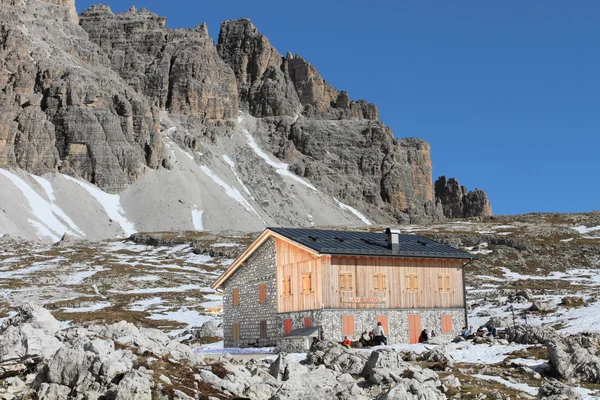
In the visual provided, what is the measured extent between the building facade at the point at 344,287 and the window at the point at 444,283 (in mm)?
64

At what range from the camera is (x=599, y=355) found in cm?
2909

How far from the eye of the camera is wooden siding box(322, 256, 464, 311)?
41625mm

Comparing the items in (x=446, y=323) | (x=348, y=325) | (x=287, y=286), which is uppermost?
(x=287, y=286)

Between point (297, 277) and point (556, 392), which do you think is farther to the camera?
point (297, 277)

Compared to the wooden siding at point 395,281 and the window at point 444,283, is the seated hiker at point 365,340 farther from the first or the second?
the window at point 444,283

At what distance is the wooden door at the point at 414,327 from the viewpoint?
43.6m

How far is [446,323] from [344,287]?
7878 mm

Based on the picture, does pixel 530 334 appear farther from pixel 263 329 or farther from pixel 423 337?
pixel 263 329

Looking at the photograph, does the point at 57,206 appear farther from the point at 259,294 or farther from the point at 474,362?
the point at 474,362

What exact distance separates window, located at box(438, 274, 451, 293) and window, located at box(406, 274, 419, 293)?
78.4 inches

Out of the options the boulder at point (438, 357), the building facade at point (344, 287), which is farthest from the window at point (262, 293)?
the boulder at point (438, 357)

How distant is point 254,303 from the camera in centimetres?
4709

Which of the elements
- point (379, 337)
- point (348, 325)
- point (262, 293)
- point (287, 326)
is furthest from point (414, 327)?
point (262, 293)

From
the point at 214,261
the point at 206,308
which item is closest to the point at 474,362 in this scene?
the point at 206,308
